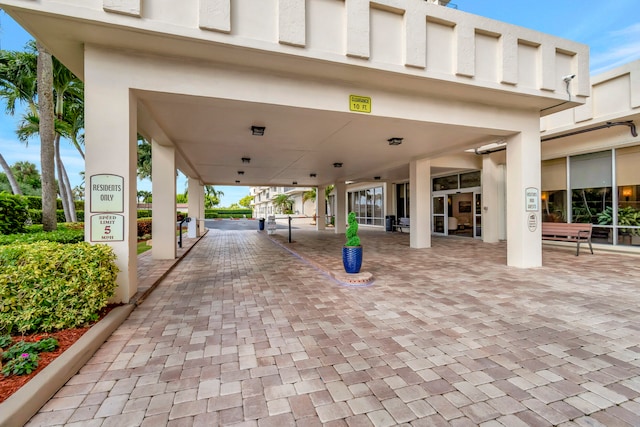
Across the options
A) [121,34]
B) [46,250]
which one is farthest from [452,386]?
[121,34]

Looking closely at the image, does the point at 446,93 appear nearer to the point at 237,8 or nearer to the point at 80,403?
the point at 237,8

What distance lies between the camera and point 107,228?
3670 mm

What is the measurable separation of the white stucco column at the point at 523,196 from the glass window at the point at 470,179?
5.90m

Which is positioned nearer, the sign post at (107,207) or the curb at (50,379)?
the curb at (50,379)

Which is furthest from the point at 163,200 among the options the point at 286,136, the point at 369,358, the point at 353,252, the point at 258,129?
the point at 369,358

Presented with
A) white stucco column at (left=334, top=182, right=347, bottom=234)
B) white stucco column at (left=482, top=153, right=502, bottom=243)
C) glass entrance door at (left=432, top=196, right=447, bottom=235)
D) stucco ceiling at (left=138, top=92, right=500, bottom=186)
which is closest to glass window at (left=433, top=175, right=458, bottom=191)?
glass entrance door at (left=432, top=196, right=447, bottom=235)

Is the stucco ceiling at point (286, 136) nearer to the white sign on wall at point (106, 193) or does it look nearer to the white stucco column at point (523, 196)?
the white stucco column at point (523, 196)

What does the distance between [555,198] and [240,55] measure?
1072 cm

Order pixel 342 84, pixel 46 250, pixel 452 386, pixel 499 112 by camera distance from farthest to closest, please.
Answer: pixel 499 112 < pixel 342 84 < pixel 46 250 < pixel 452 386

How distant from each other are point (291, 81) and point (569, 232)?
8712mm

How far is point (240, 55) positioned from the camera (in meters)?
3.88

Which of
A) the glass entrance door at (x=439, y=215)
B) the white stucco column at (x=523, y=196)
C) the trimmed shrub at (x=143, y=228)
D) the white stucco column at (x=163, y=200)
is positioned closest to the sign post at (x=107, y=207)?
the white stucco column at (x=163, y=200)

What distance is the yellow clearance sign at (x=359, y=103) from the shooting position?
471 centimetres

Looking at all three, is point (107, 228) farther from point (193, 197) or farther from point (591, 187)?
point (591, 187)
